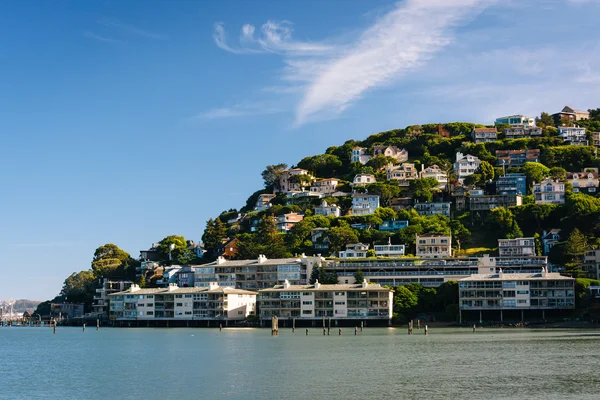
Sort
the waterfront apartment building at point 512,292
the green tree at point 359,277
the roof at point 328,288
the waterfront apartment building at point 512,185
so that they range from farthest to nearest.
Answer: the waterfront apartment building at point 512,185 → the green tree at point 359,277 → the roof at point 328,288 → the waterfront apartment building at point 512,292

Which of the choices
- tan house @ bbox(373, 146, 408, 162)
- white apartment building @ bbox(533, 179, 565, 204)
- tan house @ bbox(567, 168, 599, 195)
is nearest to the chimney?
tan house @ bbox(373, 146, 408, 162)

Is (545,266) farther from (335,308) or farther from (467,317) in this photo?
(335,308)

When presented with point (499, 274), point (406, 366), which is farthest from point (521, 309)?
point (406, 366)

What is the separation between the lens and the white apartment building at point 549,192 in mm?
144375

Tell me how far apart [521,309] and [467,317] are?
25.4 ft

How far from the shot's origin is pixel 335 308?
120 m

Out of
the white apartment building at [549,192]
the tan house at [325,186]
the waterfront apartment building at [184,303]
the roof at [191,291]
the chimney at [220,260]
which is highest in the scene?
the tan house at [325,186]

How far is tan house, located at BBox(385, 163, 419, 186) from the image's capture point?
545 ft

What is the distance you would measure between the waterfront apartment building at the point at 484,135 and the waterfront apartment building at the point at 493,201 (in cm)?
3466

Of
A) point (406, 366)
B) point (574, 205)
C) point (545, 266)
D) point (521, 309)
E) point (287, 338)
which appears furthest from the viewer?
point (574, 205)

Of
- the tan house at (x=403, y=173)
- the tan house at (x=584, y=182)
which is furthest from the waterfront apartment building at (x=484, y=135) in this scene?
the tan house at (x=584, y=182)

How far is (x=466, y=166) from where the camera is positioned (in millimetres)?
166500

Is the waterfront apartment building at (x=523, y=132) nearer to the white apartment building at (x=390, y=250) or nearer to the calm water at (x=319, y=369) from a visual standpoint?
the white apartment building at (x=390, y=250)

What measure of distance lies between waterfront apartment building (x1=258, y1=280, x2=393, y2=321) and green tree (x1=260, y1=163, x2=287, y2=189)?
213ft
